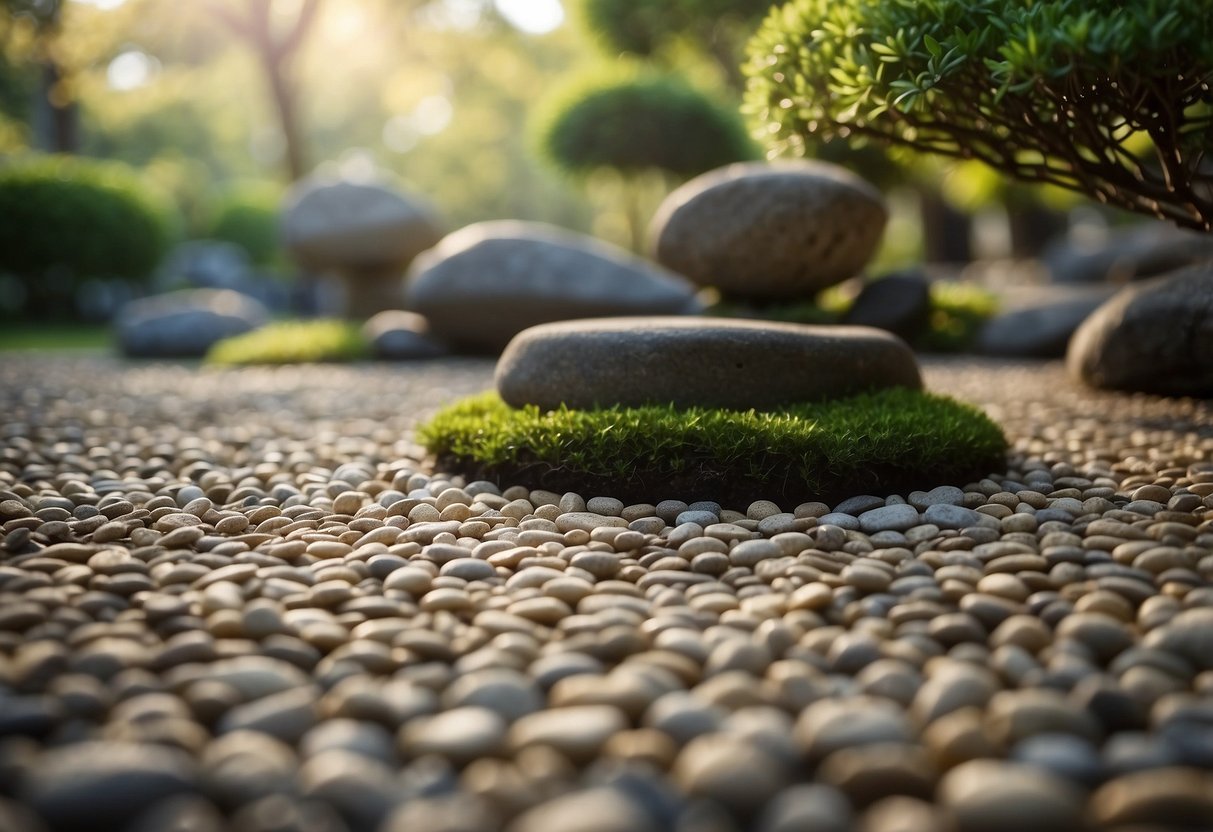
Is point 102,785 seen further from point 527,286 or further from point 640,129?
point 640,129

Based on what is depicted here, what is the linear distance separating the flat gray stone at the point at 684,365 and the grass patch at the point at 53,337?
385 inches

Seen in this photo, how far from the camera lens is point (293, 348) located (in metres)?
8.87

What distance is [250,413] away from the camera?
568cm

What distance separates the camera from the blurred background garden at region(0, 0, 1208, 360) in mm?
11797

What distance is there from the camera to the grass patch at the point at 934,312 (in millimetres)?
7801

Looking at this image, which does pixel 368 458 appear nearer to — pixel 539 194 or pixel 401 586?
pixel 401 586

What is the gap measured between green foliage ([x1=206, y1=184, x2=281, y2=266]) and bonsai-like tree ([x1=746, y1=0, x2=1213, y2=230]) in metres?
20.2

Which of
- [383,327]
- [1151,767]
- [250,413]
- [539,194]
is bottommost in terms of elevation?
[1151,767]

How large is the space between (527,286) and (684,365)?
489cm

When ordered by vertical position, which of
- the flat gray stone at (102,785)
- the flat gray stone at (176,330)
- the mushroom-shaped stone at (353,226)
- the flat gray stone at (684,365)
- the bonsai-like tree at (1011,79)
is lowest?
the flat gray stone at (102,785)

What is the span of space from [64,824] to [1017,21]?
Answer: 3674mm

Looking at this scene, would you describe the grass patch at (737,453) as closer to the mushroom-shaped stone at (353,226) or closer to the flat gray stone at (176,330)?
the flat gray stone at (176,330)

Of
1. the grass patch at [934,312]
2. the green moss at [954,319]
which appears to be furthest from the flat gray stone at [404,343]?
the green moss at [954,319]

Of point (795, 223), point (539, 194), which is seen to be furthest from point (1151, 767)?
point (539, 194)
